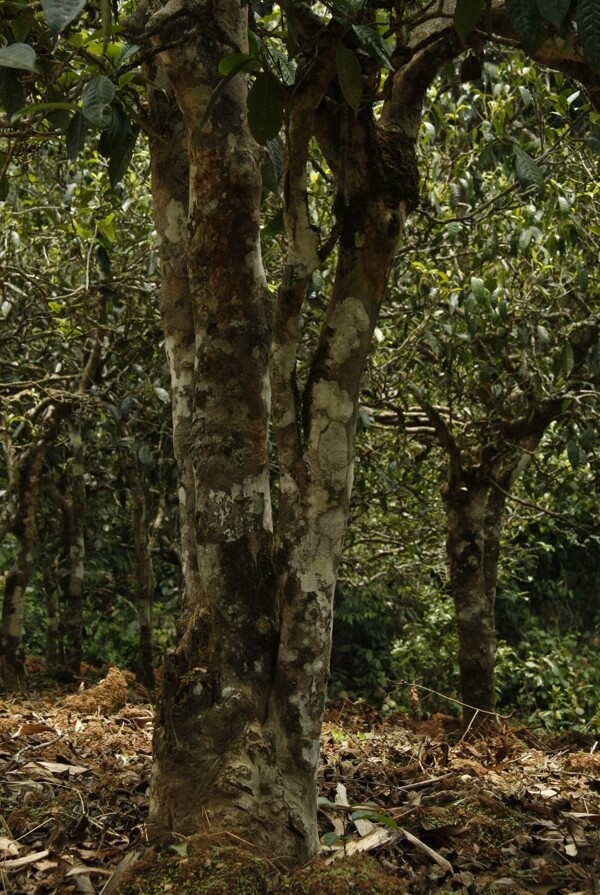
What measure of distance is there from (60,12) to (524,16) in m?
1.01

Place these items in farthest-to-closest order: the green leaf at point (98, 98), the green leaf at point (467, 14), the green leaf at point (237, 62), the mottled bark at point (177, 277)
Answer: the mottled bark at point (177, 277) < the green leaf at point (237, 62) < the green leaf at point (98, 98) < the green leaf at point (467, 14)

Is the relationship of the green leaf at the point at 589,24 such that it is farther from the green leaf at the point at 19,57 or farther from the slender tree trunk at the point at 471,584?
the slender tree trunk at the point at 471,584

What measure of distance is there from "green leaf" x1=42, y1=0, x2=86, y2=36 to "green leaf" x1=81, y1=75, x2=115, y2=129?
44 cm

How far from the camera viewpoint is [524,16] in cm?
207

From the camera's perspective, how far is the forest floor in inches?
97.8

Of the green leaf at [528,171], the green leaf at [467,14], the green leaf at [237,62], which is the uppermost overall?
the green leaf at [528,171]

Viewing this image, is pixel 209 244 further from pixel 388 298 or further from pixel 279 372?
pixel 388 298

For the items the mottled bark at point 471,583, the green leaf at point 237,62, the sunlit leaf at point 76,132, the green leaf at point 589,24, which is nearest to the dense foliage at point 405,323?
the sunlit leaf at point 76,132

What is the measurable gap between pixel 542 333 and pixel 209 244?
2.85m

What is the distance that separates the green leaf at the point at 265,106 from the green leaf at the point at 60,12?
0.64 metres

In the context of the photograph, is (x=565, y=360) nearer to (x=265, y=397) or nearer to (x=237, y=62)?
Result: (x=265, y=397)

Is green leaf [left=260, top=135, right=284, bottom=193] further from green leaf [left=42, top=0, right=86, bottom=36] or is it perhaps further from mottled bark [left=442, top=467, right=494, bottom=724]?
mottled bark [left=442, top=467, right=494, bottom=724]

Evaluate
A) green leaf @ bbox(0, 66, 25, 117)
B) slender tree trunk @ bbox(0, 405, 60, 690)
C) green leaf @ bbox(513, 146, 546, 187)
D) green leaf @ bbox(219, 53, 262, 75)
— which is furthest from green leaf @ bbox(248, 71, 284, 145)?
slender tree trunk @ bbox(0, 405, 60, 690)

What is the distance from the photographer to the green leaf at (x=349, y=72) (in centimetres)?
234
